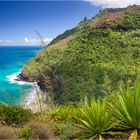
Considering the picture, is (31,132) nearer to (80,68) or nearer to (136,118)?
(136,118)

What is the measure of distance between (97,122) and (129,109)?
602mm

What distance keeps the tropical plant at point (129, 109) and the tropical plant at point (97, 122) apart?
7.1 inches

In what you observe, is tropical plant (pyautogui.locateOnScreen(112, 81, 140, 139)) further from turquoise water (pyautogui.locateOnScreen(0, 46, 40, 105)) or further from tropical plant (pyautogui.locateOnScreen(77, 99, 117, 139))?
turquoise water (pyautogui.locateOnScreen(0, 46, 40, 105))

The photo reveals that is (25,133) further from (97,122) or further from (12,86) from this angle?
(12,86)

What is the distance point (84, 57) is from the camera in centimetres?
7019

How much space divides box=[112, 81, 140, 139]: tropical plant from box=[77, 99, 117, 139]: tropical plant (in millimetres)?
180

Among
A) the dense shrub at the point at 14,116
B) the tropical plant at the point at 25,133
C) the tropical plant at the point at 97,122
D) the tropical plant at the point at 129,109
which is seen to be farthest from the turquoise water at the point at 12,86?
the tropical plant at the point at 129,109

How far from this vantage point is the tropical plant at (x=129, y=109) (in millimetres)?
5828

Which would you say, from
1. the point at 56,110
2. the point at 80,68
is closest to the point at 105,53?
Result: the point at 80,68

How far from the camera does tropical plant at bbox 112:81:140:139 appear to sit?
5.83 m

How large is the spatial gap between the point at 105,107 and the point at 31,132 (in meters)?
1.43

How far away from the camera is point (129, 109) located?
5.93m

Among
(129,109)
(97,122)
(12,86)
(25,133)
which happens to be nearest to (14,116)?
(25,133)

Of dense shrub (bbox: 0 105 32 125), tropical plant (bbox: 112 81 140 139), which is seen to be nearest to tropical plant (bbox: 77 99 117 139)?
tropical plant (bbox: 112 81 140 139)
